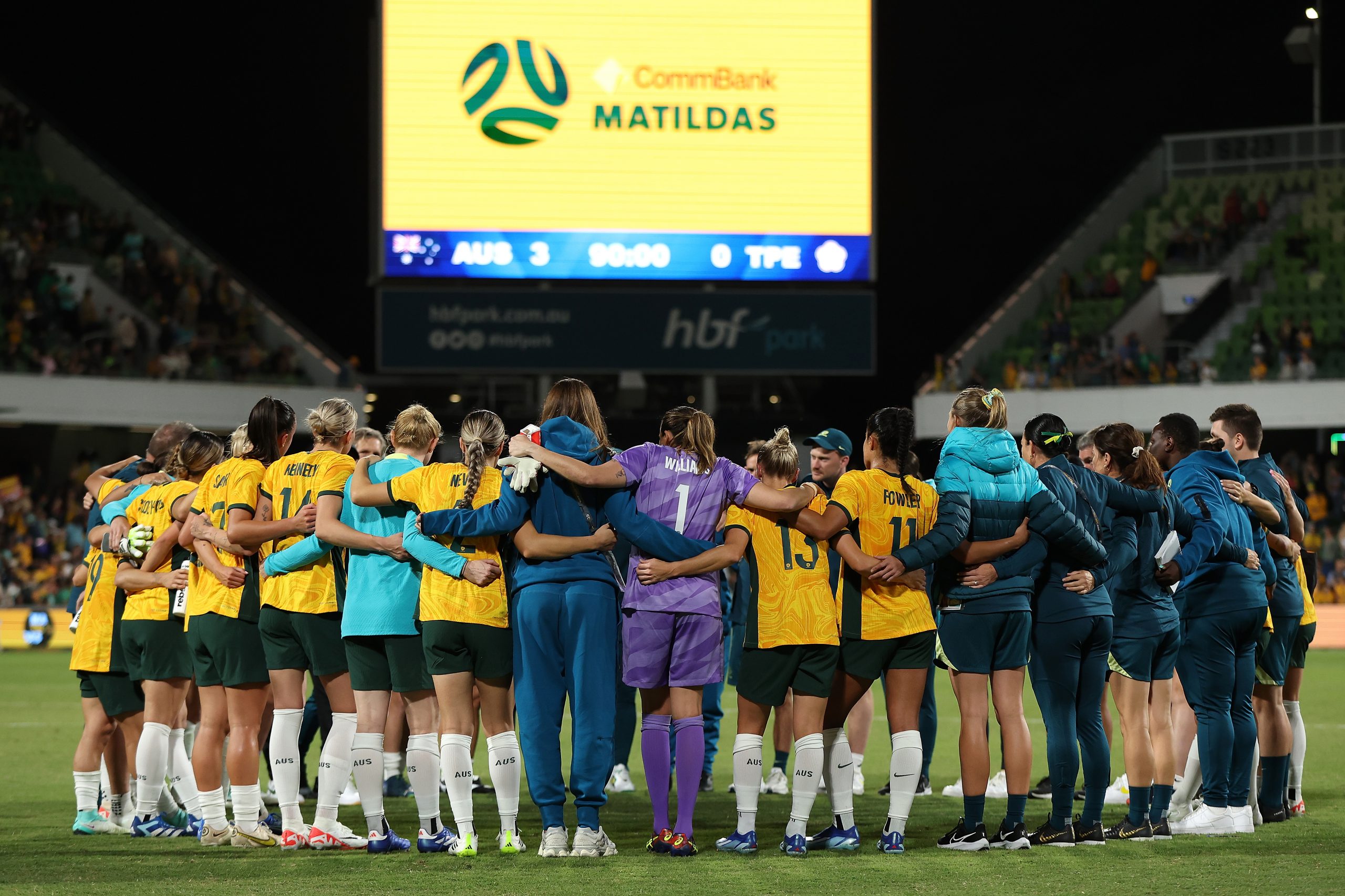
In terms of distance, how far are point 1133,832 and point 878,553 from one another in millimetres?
1809

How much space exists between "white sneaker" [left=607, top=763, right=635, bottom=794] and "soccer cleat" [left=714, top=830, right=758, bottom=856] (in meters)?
2.39

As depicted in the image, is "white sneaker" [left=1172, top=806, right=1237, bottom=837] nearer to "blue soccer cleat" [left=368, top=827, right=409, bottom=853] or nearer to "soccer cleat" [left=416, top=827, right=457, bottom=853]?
"soccer cleat" [left=416, top=827, right=457, bottom=853]

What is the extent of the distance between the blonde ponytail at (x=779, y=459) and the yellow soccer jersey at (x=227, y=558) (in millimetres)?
2208

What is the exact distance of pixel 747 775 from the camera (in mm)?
6516

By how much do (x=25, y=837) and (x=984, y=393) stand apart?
4.91m

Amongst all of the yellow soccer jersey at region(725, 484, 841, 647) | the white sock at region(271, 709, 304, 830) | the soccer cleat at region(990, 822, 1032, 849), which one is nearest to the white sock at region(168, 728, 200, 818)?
the white sock at region(271, 709, 304, 830)

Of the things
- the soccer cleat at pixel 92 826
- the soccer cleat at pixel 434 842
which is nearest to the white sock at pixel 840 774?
the soccer cleat at pixel 434 842

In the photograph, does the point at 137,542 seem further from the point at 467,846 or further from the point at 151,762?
the point at 467,846

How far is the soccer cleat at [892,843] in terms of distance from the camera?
658 cm

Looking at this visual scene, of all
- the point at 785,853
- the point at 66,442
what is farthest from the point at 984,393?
the point at 66,442

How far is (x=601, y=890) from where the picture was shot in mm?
5660

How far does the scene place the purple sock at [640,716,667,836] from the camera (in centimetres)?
645

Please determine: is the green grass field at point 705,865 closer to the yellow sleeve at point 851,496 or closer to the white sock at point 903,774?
the white sock at point 903,774

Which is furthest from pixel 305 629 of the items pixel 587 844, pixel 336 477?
pixel 587 844
